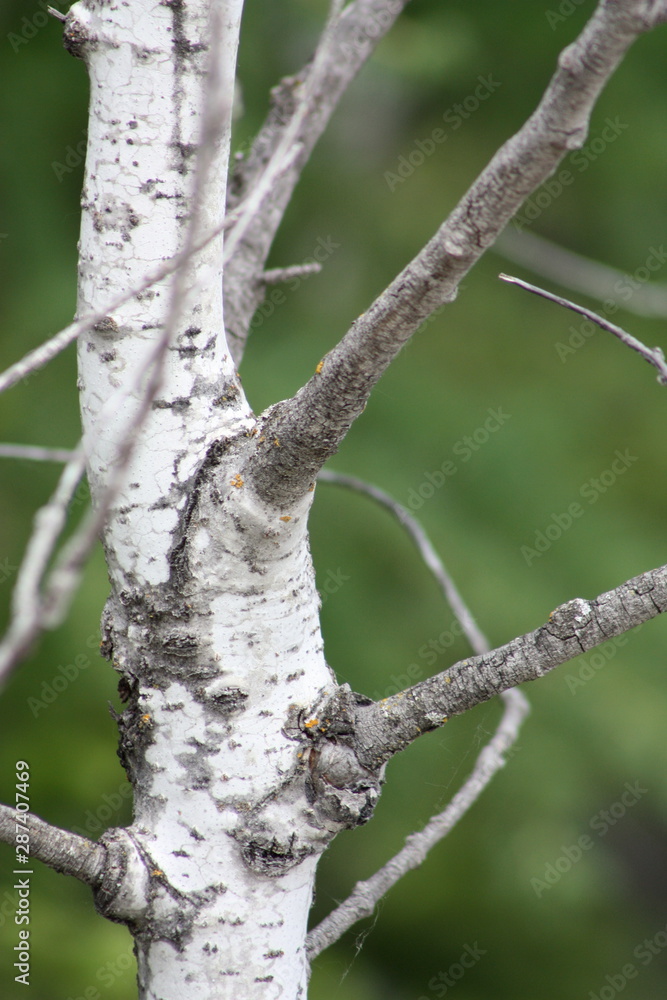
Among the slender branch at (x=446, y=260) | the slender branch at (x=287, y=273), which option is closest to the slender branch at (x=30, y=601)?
the slender branch at (x=446, y=260)

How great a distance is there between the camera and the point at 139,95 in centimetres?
70

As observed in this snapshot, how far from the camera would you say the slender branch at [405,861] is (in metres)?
0.85

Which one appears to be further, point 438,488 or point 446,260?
point 438,488

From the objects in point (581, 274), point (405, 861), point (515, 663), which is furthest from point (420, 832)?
point (581, 274)

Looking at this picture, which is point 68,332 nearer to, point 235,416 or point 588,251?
point 235,416

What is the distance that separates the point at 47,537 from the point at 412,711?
0.45 meters

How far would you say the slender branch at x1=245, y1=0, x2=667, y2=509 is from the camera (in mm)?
382

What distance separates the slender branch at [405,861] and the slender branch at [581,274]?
57cm

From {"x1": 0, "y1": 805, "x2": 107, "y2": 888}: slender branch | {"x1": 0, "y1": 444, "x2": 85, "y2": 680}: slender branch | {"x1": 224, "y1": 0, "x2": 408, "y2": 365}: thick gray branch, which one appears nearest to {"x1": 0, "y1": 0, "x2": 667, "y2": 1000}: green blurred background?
{"x1": 224, "y1": 0, "x2": 408, "y2": 365}: thick gray branch

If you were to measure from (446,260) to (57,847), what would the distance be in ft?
1.85

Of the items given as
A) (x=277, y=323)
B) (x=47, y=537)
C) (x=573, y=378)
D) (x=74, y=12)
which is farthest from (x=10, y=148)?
(x=47, y=537)

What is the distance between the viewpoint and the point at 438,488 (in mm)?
1993

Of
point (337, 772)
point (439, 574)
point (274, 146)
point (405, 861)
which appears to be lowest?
point (405, 861)

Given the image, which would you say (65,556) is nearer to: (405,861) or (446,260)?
(446,260)
